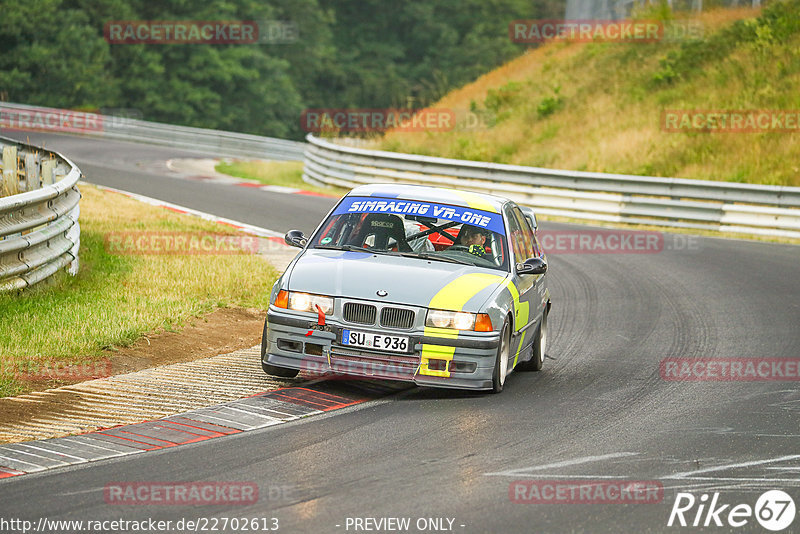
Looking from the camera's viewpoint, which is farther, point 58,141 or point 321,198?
point 58,141

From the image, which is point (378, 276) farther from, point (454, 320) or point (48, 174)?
point (48, 174)

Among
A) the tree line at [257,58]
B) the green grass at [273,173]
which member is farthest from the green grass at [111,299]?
the tree line at [257,58]

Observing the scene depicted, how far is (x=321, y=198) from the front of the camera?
2514 cm

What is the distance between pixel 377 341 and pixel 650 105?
956 inches

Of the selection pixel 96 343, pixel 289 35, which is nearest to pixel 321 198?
pixel 96 343

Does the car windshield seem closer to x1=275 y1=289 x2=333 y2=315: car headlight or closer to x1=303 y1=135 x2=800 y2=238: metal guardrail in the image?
x1=275 y1=289 x2=333 y2=315: car headlight

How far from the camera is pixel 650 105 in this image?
102ft

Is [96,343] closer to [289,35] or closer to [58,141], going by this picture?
[58,141]

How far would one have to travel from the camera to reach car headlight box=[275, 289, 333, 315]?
336 inches

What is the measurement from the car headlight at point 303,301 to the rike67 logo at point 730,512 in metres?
3.22

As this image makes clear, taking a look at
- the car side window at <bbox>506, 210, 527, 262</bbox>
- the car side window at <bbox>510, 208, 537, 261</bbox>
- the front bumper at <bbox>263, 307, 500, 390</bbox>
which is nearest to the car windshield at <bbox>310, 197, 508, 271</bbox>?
the car side window at <bbox>506, 210, 527, 262</bbox>

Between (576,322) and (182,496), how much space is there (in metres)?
7.49

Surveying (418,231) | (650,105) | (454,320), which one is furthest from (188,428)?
(650,105)

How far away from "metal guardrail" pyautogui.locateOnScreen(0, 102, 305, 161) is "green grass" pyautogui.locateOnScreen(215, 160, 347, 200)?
5.48 meters
